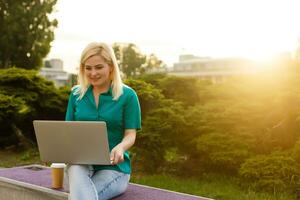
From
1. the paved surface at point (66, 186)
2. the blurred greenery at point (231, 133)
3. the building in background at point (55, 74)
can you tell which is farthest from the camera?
the building in background at point (55, 74)

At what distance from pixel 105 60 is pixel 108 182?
2.18ft

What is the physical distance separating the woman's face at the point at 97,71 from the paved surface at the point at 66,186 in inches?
26.4

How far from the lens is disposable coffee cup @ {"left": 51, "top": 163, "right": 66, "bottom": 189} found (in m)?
2.91

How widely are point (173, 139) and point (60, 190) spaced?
231cm

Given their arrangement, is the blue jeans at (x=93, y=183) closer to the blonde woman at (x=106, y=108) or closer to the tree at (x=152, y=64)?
the blonde woman at (x=106, y=108)

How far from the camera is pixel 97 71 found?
2.65m

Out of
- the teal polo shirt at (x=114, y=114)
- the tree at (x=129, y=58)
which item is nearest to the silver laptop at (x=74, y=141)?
the teal polo shirt at (x=114, y=114)

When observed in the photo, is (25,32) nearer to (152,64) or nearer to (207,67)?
(152,64)

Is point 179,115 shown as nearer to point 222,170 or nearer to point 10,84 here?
point 222,170

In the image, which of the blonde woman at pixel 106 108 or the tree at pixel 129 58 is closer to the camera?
the blonde woman at pixel 106 108

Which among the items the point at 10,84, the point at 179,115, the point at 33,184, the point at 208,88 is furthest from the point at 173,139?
the point at 10,84

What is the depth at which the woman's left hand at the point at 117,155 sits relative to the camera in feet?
7.95

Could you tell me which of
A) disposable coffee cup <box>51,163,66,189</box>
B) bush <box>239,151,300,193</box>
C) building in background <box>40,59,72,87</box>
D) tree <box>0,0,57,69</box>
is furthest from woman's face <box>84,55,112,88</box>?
tree <box>0,0,57,69</box>

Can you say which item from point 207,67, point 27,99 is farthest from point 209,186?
point 207,67
